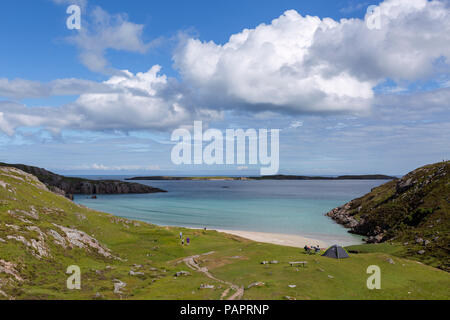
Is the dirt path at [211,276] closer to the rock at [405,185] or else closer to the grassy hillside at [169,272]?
the grassy hillside at [169,272]

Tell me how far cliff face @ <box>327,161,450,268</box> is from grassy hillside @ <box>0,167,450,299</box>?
63.8ft

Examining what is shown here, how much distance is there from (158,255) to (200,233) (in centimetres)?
2700

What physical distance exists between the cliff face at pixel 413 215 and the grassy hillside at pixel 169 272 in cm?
1946

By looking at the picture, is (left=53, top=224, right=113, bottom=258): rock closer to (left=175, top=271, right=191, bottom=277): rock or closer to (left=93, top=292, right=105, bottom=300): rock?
(left=175, top=271, right=191, bottom=277): rock

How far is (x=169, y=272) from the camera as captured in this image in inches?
1463

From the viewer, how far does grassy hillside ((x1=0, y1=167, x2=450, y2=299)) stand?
1013 inches

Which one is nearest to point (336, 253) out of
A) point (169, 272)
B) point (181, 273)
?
point (181, 273)

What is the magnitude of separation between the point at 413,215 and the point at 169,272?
67576mm

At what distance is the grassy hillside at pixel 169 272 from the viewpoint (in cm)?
2572
